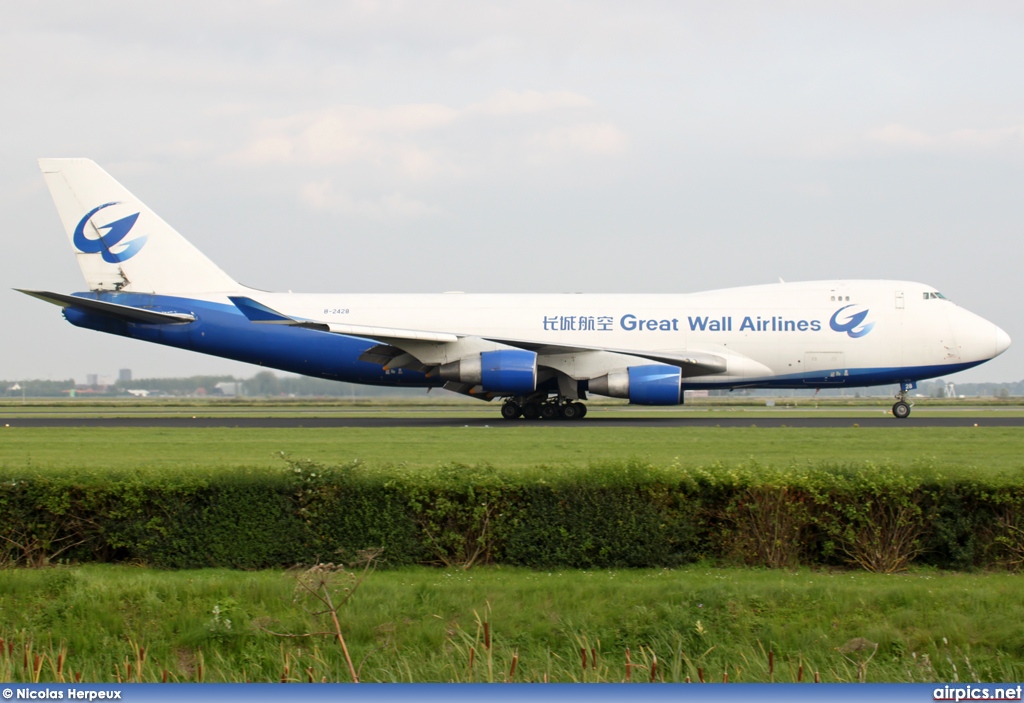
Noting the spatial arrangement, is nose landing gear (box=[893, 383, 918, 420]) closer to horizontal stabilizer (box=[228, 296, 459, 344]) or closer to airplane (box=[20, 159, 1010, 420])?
airplane (box=[20, 159, 1010, 420])

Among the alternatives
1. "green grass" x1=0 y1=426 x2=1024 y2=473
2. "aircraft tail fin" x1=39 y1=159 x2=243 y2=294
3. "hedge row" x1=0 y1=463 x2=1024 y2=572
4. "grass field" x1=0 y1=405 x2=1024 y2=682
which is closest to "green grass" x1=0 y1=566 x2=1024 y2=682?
"grass field" x1=0 y1=405 x2=1024 y2=682

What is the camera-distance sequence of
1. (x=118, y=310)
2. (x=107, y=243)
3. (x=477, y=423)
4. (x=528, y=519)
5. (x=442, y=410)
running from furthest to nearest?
(x=442, y=410)
(x=107, y=243)
(x=118, y=310)
(x=477, y=423)
(x=528, y=519)

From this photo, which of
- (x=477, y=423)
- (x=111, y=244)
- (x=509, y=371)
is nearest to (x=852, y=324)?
(x=509, y=371)

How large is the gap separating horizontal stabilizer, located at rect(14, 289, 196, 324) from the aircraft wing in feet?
10.5

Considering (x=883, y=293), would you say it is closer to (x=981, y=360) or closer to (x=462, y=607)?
(x=981, y=360)

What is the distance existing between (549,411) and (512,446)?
13.0 metres

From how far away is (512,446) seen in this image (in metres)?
19.6

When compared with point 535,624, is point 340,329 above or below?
above

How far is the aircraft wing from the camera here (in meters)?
30.2

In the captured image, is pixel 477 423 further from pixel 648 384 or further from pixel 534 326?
pixel 648 384

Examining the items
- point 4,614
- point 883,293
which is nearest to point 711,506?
point 4,614

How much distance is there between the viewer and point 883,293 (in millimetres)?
33375

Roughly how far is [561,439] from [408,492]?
405 inches

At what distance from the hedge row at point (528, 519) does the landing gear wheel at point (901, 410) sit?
2253 cm
